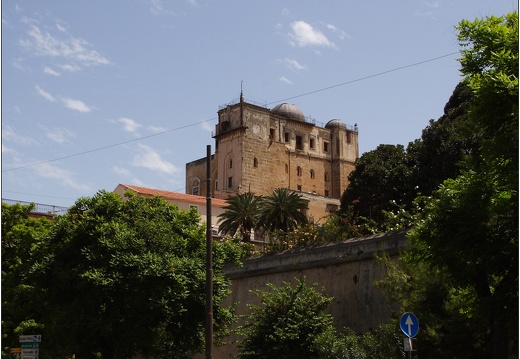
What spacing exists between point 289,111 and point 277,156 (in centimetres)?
674

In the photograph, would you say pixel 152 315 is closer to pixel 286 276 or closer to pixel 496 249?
pixel 286 276

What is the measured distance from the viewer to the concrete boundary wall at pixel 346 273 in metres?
24.0

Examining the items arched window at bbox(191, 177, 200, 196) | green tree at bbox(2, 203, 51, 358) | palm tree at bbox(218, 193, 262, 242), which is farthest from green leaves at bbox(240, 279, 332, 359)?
arched window at bbox(191, 177, 200, 196)

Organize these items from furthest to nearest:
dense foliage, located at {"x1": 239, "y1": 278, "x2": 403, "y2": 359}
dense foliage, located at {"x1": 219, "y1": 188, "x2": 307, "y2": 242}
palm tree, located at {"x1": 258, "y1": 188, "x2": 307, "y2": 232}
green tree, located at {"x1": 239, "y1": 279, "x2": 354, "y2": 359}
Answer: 1. dense foliage, located at {"x1": 219, "y1": 188, "x2": 307, "y2": 242}
2. palm tree, located at {"x1": 258, "y1": 188, "x2": 307, "y2": 232}
3. green tree, located at {"x1": 239, "y1": 279, "x2": 354, "y2": 359}
4. dense foliage, located at {"x1": 239, "y1": 278, "x2": 403, "y2": 359}

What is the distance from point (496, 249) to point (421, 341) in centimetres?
507

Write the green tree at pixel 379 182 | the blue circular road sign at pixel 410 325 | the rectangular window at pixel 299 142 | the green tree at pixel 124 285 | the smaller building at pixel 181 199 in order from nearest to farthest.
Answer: the blue circular road sign at pixel 410 325
the green tree at pixel 124 285
the green tree at pixel 379 182
the smaller building at pixel 181 199
the rectangular window at pixel 299 142

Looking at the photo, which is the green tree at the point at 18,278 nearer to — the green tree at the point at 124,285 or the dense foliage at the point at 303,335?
the green tree at the point at 124,285

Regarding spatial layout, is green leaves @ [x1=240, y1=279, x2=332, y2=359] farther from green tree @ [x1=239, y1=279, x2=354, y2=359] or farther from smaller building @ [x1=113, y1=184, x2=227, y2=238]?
smaller building @ [x1=113, y1=184, x2=227, y2=238]

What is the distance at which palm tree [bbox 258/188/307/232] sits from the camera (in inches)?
1997

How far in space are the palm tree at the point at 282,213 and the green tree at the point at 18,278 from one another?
20.2m

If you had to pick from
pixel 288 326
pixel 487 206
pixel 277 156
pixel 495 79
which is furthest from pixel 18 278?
pixel 277 156

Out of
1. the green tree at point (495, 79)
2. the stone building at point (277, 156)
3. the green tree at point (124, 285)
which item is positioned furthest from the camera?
the stone building at point (277, 156)

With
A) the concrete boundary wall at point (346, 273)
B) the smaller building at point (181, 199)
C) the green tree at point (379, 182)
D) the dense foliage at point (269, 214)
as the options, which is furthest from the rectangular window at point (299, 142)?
the concrete boundary wall at point (346, 273)

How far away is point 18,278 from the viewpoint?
29.2m
